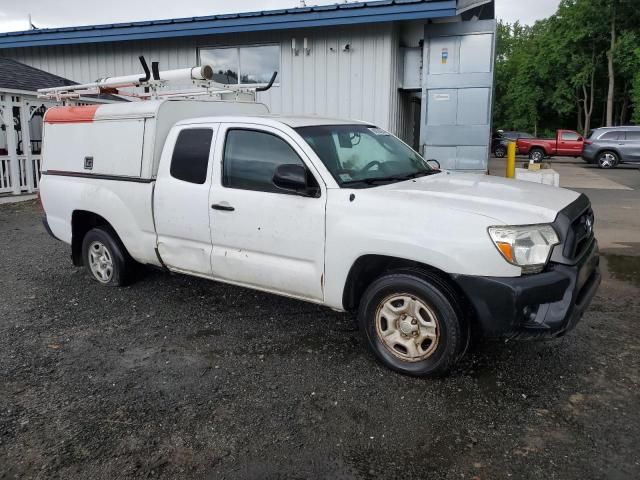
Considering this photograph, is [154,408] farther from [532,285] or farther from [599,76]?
[599,76]

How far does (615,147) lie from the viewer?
23.2 meters

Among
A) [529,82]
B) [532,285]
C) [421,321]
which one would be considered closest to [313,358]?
[421,321]

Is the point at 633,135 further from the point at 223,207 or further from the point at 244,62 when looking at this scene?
the point at 223,207

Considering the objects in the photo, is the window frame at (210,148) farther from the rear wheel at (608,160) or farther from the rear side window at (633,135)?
the rear side window at (633,135)

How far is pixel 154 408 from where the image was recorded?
3414 mm

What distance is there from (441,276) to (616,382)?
1.37 metres

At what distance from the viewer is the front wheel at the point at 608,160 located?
23234mm

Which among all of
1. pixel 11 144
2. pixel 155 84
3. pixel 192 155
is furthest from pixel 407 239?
pixel 11 144

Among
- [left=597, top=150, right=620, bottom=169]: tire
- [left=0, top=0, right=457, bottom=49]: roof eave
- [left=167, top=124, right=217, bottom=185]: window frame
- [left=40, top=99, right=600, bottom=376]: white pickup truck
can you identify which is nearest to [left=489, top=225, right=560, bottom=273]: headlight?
[left=40, top=99, right=600, bottom=376]: white pickup truck

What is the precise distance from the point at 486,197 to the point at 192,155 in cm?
251

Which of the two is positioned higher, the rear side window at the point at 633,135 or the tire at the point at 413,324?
the rear side window at the point at 633,135

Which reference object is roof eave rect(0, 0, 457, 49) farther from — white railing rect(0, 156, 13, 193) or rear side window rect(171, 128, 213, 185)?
rear side window rect(171, 128, 213, 185)

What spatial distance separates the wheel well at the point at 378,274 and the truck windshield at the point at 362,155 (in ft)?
1.94

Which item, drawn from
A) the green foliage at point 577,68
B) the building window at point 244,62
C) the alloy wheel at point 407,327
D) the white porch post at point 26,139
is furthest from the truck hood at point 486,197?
the green foliage at point 577,68
